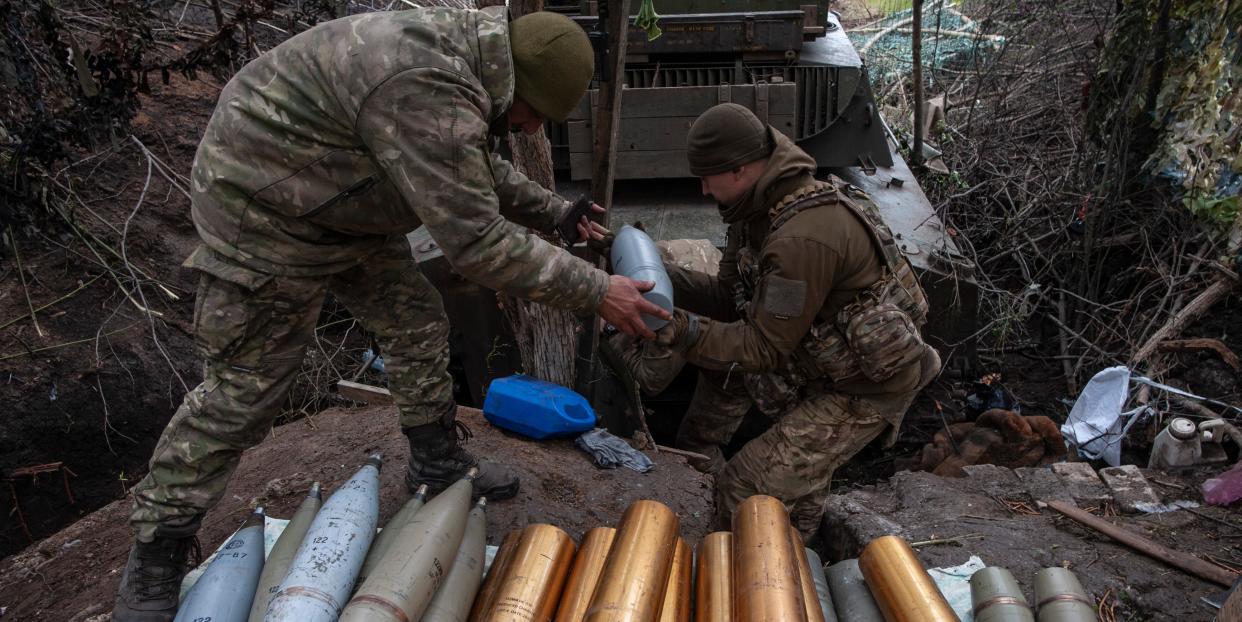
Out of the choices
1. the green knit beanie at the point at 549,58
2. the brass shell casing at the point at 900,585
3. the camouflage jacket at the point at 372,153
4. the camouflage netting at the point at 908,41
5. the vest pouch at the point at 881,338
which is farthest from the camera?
the camouflage netting at the point at 908,41

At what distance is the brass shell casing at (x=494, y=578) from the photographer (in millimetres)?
2121

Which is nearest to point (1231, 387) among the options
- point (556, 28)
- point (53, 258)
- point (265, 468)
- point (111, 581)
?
point (556, 28)

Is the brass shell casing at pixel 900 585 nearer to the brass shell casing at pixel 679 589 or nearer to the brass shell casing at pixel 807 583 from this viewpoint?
the brass shell casing at pixel 807 583

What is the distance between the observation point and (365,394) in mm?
4270

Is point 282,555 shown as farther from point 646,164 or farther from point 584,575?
point 646,164

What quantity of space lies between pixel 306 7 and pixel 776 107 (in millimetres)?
3270

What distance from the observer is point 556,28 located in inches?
87.6

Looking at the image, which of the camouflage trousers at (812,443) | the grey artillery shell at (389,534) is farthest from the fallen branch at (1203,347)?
the grey artillery shell at (389,534)

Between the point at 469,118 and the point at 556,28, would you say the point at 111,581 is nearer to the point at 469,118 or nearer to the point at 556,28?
the point at 469,118

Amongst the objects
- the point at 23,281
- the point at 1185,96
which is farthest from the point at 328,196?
the point at 1185,96

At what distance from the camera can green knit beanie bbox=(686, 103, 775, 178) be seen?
2963 millimetres

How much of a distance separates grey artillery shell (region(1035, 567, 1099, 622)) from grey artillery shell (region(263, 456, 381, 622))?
1802 mm

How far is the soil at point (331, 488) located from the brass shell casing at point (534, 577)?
1.92 ft

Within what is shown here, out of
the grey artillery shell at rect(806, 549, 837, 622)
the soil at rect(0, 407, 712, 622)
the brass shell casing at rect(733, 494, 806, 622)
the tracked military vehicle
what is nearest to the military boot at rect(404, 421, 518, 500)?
the soil at rect(0, 407, 712, 622)
